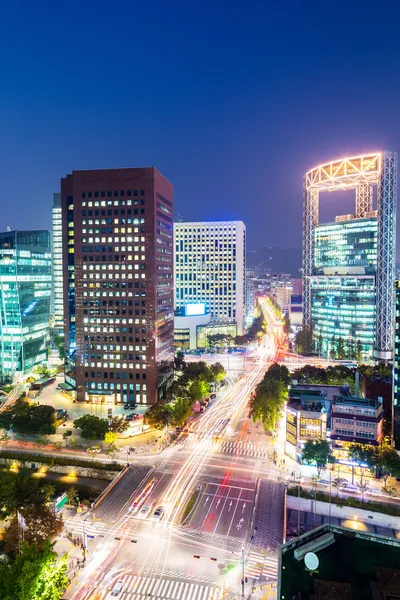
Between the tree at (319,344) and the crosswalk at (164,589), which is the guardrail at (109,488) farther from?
the tree at (319,344)

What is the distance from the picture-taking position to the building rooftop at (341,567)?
3023 cm

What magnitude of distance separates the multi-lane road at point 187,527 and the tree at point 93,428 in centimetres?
1002

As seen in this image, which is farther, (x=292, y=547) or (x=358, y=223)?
(x=358, y=223)

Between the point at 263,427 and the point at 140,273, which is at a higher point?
the point at 140,273

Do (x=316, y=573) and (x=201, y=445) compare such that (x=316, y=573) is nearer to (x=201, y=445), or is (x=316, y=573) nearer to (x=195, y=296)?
(x=201, y=445)

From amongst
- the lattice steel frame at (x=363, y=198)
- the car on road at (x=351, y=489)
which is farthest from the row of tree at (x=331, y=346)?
the car on road at (x=351, y=489)

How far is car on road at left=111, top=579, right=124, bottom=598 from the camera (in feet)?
131

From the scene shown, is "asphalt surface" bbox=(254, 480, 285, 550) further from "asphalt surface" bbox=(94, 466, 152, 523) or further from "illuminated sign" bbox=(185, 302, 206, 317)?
"illuminated sign" bbox=(185, 302, 206, 317)

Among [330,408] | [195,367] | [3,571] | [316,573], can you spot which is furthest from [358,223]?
[3,571]

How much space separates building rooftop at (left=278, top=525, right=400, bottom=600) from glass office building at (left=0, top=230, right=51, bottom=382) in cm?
10317

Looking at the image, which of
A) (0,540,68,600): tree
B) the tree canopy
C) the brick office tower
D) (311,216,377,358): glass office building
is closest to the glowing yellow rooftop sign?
(311,216,377,358): glass office building

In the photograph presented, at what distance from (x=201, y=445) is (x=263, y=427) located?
50.4 feet

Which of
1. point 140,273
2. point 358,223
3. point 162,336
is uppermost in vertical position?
point 358,223

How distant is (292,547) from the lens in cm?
3547
